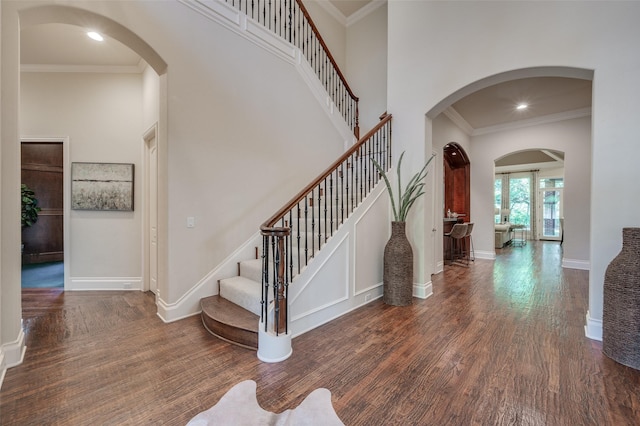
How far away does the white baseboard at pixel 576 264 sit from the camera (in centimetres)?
550

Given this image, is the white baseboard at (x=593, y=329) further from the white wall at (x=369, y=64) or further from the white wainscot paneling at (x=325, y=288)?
the white wall at (x=369, y=64)

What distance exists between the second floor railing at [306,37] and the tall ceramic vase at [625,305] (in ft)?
13.7

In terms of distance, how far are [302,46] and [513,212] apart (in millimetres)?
11280

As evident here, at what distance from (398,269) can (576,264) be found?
4.85 meters

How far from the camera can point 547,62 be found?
2764mm

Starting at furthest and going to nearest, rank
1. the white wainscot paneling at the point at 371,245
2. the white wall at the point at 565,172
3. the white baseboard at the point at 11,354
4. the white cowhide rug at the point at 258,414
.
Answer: the white wall at the point at 565,172, the white wainscot paneling at the point at 371,245, the white baseboard at the point at 11,354, the white cowhide rug at the point at 258,414


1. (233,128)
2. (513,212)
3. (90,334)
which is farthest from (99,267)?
(513,212)

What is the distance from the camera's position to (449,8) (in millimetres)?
3412

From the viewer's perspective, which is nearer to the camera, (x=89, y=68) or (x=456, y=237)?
(x=89, y=68)

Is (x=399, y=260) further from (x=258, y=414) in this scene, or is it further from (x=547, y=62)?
(x=547, y=62)

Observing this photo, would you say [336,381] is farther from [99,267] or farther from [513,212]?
[513,212]

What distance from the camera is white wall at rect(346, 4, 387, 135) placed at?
563 centimetres

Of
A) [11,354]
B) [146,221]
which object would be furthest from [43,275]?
[11,354]

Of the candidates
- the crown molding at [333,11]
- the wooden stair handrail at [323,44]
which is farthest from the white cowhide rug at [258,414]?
the crown molding at [333,11]
